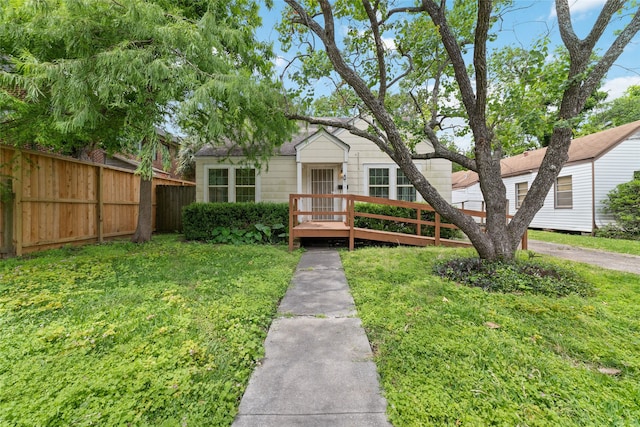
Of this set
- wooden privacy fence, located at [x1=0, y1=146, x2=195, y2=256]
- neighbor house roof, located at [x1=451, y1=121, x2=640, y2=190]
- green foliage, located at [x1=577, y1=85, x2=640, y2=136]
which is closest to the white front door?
wooden privacy fence, located at [x1=0, y1=146, x2=195, y2=256]

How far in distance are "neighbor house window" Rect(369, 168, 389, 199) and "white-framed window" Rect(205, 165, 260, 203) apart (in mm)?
3973

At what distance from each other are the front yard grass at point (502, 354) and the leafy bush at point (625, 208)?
901 centimetres

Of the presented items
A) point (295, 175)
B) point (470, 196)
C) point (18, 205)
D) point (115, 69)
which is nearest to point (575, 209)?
point (470, 196)

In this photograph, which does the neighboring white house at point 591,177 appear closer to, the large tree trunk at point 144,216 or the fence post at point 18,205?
the large tree trunk at point 144,216

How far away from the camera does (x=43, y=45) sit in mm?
4441

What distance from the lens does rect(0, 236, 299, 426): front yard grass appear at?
68.0 inches

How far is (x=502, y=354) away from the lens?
2.28 metres

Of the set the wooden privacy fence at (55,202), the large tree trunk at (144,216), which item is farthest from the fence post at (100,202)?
the large tree trunk at (144,216)

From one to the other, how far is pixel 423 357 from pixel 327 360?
766 mm

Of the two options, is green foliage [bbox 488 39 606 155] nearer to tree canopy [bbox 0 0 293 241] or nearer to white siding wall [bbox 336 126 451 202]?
white siding wall [bbox 336 126 451 202]

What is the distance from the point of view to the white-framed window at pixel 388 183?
380 inches

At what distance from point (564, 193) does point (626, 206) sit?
93.3 inches

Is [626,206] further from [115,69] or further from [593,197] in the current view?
[115,69]

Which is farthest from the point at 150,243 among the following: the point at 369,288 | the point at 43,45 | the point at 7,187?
the point at 369,288
